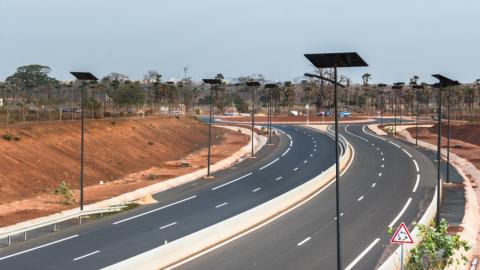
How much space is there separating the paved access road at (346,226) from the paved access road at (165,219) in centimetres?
394

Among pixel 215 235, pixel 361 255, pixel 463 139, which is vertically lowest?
pixel 361 255

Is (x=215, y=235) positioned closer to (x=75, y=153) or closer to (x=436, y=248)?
(x=436, y=248)

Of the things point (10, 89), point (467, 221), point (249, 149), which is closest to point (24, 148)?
point (249, 149)

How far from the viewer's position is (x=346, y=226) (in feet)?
118

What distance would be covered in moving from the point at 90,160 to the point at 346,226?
36006 mm

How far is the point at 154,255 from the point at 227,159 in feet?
161

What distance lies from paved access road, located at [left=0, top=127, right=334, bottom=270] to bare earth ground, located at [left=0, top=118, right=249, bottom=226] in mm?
5550

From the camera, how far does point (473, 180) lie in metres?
57.8

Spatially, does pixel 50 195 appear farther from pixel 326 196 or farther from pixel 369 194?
pixel 369 194

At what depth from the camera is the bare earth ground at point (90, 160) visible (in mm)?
46938

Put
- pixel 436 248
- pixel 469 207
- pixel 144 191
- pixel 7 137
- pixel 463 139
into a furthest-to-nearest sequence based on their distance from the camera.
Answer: pixel 463 139 → pixel 7 137 → pixel 144 191 → pixel 469 207 → pixel 436 248

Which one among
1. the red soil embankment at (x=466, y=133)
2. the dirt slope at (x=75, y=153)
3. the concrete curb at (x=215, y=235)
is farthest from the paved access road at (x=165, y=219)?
the red soil embankment at (x=466, y=133)

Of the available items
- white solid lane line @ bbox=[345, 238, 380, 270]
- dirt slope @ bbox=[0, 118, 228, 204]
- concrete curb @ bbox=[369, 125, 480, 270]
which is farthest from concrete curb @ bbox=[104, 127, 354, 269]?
dirt slope @ bbox=[0, 118, 228, 204]

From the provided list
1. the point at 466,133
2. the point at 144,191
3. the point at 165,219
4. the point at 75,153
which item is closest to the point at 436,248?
the point at 165,219
